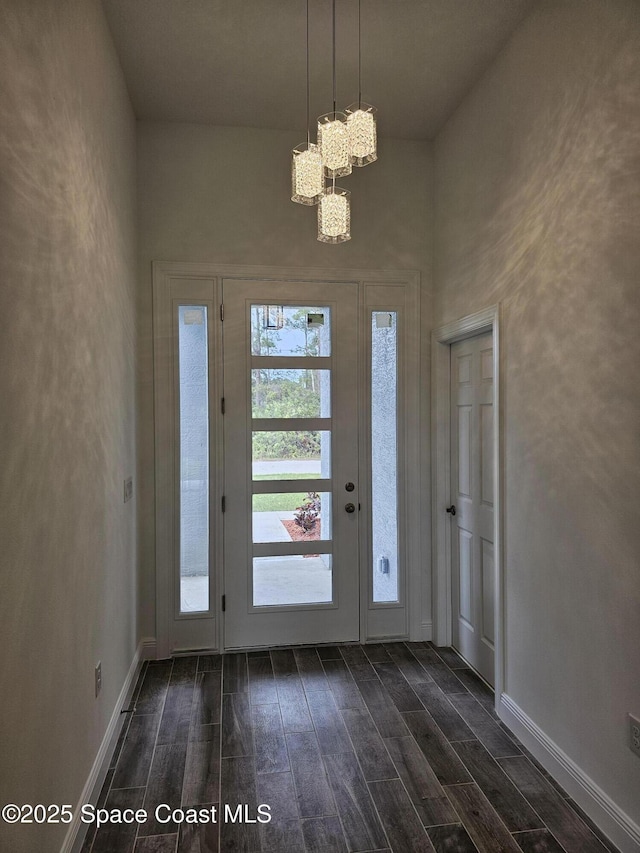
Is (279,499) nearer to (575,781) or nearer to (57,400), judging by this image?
(57,400)

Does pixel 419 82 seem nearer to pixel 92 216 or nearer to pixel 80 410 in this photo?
pixel 92 216

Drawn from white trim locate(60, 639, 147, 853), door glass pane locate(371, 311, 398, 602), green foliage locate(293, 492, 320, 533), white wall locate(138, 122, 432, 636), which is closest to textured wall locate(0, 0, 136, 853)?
white trim locate(60, 639, 147, 853)

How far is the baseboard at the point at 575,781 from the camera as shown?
182 cm

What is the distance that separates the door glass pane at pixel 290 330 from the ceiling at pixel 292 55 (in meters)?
1.09

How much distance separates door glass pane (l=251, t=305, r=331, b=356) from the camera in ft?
11.3

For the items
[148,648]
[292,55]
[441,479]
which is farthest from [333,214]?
[148,648]

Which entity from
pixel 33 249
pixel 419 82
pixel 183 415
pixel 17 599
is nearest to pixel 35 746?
pixel 17 599

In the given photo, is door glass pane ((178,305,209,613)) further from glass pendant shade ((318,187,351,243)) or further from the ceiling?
glass pendant shade ((318,187,351,243))

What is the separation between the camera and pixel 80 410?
79.0 inches

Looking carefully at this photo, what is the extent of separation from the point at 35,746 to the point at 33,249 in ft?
4.33

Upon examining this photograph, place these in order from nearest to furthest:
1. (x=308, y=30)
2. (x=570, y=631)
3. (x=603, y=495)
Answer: (x=603, y=495) < (x=570, y=631) < (x=308, y=30)

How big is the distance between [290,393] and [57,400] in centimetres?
186

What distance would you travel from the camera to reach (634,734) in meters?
1.79

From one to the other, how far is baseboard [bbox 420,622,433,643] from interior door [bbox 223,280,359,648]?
1.37ft
